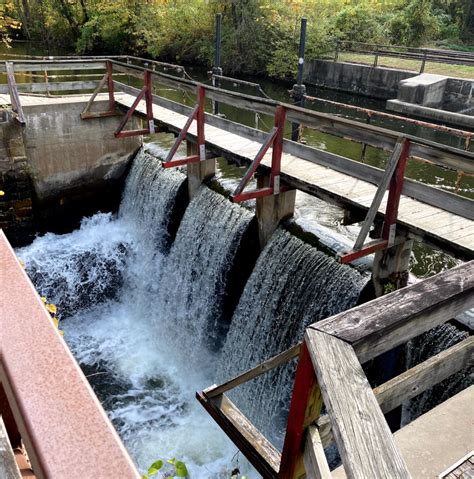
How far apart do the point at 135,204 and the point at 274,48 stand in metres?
14.9

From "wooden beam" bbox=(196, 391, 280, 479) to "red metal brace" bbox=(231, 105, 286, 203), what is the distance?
3932 mm

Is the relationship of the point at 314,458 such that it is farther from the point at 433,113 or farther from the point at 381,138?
the point at 433,113

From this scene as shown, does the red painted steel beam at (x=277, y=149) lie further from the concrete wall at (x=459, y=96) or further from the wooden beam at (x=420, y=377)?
the concrete wall at (x=459, y=96)

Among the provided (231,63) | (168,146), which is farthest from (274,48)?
(168,146)

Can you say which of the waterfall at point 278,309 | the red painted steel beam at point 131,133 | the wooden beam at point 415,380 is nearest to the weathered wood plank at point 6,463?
the wooden beam at point 415,380

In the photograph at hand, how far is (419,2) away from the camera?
76.9 feet

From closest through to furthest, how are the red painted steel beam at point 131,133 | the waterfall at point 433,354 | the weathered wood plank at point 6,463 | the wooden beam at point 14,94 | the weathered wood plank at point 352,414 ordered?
the weathered wood plank at point 6,463 → the weathered wood plank at point 352,414 → the waterfall at point 433,354 → the wooden beam at point 14,94 → the red painted steel beam at point 131,133

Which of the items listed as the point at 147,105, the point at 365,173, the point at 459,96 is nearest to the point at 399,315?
the point at 365,173

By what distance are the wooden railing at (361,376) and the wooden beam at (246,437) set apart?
0.04 metres

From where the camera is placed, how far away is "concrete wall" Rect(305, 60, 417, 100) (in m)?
18.4

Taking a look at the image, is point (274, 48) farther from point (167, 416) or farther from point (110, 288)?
point (167, 416)

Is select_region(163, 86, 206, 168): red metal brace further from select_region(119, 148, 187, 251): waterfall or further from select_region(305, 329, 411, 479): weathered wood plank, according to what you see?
select_region(305, 329, 411, 479): weathered wood plank

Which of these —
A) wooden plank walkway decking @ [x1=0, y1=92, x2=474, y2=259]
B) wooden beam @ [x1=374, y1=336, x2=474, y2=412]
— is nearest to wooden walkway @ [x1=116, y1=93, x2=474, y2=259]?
wooden plank walkway decking @ [x1=0, y1=92, x2=474, y2=259]

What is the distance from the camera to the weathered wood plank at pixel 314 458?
175 centimetres
